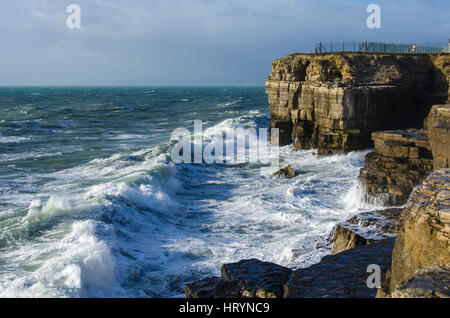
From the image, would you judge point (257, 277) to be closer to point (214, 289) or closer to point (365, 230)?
point (214, 289)

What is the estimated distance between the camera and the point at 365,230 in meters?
10.5

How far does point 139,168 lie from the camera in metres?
22.5

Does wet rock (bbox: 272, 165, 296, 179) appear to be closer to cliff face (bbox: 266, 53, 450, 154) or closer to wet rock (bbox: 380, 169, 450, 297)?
cliff face (bbox: 266, 53, 450, 154)

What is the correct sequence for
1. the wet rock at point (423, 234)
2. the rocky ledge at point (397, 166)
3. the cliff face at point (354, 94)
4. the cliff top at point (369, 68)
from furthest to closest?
the cliff top at point (369, 68), the cliff face at point (354, 94), the rocky ledge at point (397, 166), the wet rock at point (423, 234)

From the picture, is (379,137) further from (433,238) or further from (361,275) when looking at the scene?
(433,238)

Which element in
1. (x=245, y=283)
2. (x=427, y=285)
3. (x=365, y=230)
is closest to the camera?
(x=427, y=285)

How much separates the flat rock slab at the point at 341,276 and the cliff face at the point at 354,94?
50.9 ft

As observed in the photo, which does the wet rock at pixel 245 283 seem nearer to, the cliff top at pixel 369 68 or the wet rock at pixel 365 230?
the wet rock at pixel 365 230

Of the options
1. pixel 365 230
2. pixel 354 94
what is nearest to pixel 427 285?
pixel 365 230

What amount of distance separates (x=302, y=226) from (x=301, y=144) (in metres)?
13.9

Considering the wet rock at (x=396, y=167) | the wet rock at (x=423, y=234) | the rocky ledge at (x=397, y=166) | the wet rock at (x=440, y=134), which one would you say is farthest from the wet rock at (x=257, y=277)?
the wet rock at (x=396, y=167)

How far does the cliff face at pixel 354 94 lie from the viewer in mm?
23469

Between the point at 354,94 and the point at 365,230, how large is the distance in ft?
46.0
